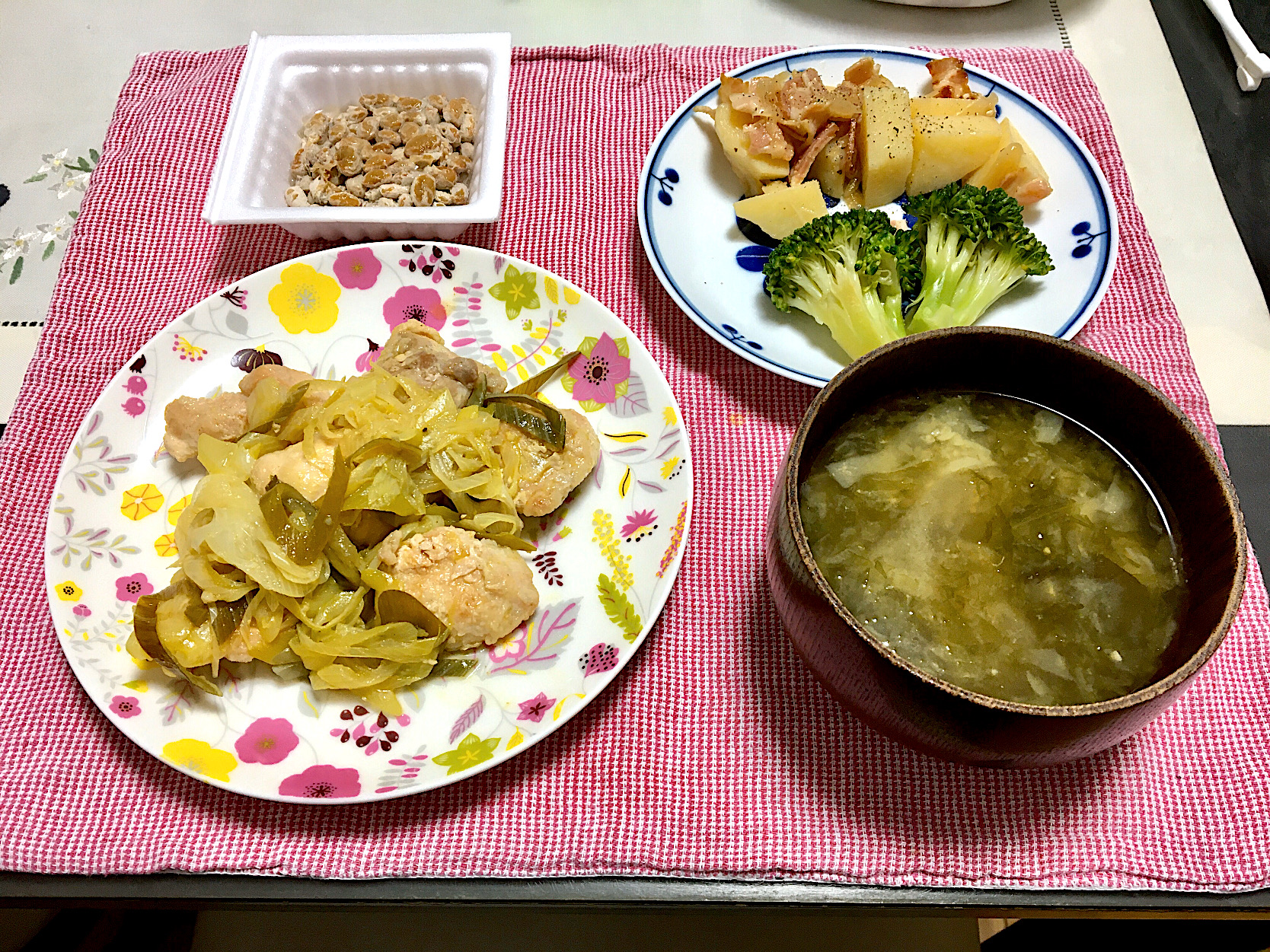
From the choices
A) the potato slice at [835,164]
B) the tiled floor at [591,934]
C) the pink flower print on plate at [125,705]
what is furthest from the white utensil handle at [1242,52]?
the pink flower print on plate at [125,705]

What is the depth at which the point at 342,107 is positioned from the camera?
88.1 inches

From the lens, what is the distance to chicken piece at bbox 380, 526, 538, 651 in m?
1.43

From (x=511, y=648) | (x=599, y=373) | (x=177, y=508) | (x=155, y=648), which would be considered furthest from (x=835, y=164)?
(x=155, y=648)

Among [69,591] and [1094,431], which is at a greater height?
[1094,431]

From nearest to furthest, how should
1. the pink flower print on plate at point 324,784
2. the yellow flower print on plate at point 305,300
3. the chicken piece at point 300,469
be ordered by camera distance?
the pink flower print on plate at point 324,784, the chicken piece at point 300,469, the yellow flower print on plate at point 305,300

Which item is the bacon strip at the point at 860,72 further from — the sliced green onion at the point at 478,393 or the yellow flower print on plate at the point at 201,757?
the yellow flower print on plate at the point at 201,757

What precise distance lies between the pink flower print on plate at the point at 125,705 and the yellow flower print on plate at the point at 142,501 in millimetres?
383

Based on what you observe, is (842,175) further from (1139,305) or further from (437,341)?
(437,341)

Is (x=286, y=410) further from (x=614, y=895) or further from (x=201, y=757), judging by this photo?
(x=614, y=895)

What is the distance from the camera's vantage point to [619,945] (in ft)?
7.11

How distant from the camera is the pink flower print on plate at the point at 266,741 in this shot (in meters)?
1.35

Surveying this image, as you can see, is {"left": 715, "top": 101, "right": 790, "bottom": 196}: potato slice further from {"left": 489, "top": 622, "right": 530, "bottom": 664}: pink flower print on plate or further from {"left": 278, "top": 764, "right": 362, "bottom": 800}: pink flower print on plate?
{"left": 278, "top": 764, "right": 362, "bottom": 800}: pink flower print on plate

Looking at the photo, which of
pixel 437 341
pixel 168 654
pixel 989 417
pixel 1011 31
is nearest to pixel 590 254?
pixel 437 341

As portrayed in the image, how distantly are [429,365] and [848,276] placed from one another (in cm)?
89
